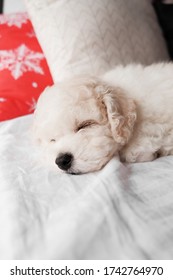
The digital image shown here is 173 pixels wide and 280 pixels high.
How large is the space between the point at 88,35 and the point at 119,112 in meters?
0.71

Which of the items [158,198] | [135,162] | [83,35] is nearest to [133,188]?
[158,198]

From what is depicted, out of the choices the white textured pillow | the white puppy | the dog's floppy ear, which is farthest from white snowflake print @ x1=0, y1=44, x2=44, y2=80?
the dog's floppy ear

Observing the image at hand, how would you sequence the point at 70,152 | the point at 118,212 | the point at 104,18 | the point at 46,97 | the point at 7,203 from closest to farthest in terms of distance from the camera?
the point at 118,212, the point at 7,203, the point at 70,152, the point at 46,97, the point at 104,18

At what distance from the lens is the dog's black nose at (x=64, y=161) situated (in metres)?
1.17

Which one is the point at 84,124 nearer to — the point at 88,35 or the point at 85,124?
the point at 85,124

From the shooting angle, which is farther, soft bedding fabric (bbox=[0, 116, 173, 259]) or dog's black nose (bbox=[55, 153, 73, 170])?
dog's black nose (bbox=[55, 153, 73, 170])

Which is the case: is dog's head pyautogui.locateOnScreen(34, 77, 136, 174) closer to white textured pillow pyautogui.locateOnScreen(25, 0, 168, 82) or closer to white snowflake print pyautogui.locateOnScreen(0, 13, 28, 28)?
white textured pillow pyautogui.locateOnScreen(25, 0, 168, 82)

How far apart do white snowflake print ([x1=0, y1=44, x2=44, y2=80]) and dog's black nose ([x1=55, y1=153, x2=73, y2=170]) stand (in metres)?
0.88

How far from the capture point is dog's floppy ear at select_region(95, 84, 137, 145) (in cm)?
122

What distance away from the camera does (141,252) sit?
0.76 meters

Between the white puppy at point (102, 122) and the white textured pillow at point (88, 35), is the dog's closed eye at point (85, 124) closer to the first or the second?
the white puppy at point (102, 122)

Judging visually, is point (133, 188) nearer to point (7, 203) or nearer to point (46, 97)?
point (7, 203)
